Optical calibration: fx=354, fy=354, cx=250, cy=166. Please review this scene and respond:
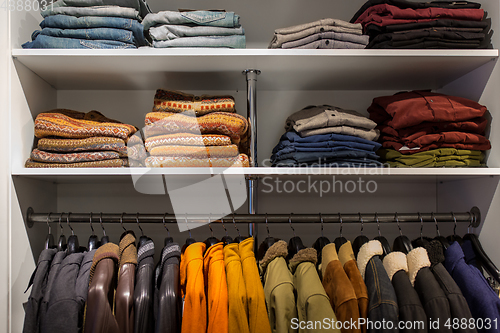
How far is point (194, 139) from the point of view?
1.26 meters

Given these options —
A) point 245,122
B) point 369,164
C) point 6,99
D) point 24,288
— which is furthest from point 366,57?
point 24,288

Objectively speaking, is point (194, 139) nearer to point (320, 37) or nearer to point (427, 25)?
point (320, 37)

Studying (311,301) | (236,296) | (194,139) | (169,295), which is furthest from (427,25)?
(169,295)

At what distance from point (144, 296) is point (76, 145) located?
594 mm

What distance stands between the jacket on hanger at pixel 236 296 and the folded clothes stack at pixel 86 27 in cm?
85

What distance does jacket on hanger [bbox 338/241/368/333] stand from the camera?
3.43 ft

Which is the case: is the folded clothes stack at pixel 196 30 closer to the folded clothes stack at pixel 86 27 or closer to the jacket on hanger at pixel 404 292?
the folded clothes stack at pixel 86 27

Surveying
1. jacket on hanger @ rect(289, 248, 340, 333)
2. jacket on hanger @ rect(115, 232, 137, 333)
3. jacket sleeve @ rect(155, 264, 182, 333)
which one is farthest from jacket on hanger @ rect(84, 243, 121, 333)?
jacket on hanger @ rect(289, 248, 340, 333)

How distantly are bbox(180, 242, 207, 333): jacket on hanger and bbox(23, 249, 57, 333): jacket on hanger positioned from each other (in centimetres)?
43

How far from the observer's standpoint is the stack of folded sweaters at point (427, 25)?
1.28 m

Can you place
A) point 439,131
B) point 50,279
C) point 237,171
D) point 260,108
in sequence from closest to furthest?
point 50,279 < point 237,171 < point 439,131 < point 260,108

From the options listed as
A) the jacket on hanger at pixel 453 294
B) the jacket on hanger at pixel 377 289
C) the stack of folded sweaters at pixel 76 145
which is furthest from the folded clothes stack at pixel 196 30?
the jacket on hanger at pixel 453 294

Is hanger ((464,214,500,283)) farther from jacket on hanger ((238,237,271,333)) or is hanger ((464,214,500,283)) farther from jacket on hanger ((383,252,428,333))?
jacket on hanger ((238,237,271,333))

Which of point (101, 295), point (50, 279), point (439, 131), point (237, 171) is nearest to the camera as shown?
point (101, 295)
